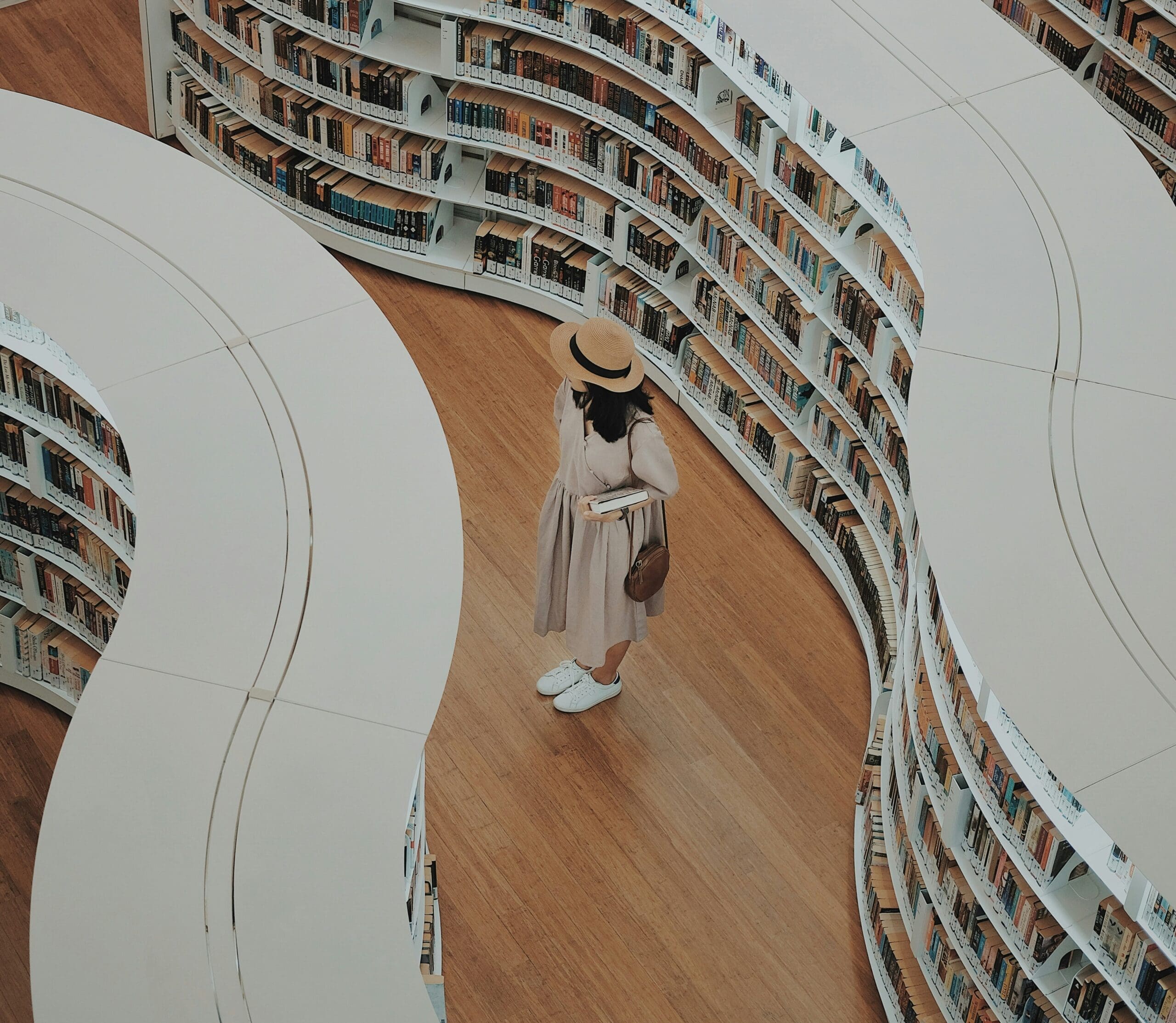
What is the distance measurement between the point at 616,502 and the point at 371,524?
4.77 feet

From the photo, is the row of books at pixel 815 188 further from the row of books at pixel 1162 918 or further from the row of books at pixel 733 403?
the row of books at pixel 1162 918

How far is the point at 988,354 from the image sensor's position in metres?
3.82

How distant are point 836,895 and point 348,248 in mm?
3834

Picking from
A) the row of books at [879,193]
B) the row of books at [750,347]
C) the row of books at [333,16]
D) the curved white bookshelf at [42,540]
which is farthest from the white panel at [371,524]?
the row of books at [333,16]

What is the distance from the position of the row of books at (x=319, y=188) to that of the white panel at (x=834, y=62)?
7.48 ft

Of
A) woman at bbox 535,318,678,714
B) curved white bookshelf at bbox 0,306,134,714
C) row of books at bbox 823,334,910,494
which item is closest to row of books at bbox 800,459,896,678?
row of books at bbox 823,334,910,494

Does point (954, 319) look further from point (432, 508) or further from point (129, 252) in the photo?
point (129, 252)

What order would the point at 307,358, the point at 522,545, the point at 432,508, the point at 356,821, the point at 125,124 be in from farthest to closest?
the point at 125,124, the point at 522,545, the point at 307,358, the point at 432,508, the point at 356,821

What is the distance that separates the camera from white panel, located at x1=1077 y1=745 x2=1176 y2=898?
292 cm

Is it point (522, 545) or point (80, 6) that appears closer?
point (522, 545)

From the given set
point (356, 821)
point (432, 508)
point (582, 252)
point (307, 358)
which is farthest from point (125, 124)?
point (356, 821)

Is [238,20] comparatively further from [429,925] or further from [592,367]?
[429,925]

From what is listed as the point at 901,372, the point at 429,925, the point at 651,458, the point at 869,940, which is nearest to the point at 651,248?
the point at 901,372

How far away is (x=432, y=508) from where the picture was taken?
11.0 feet
